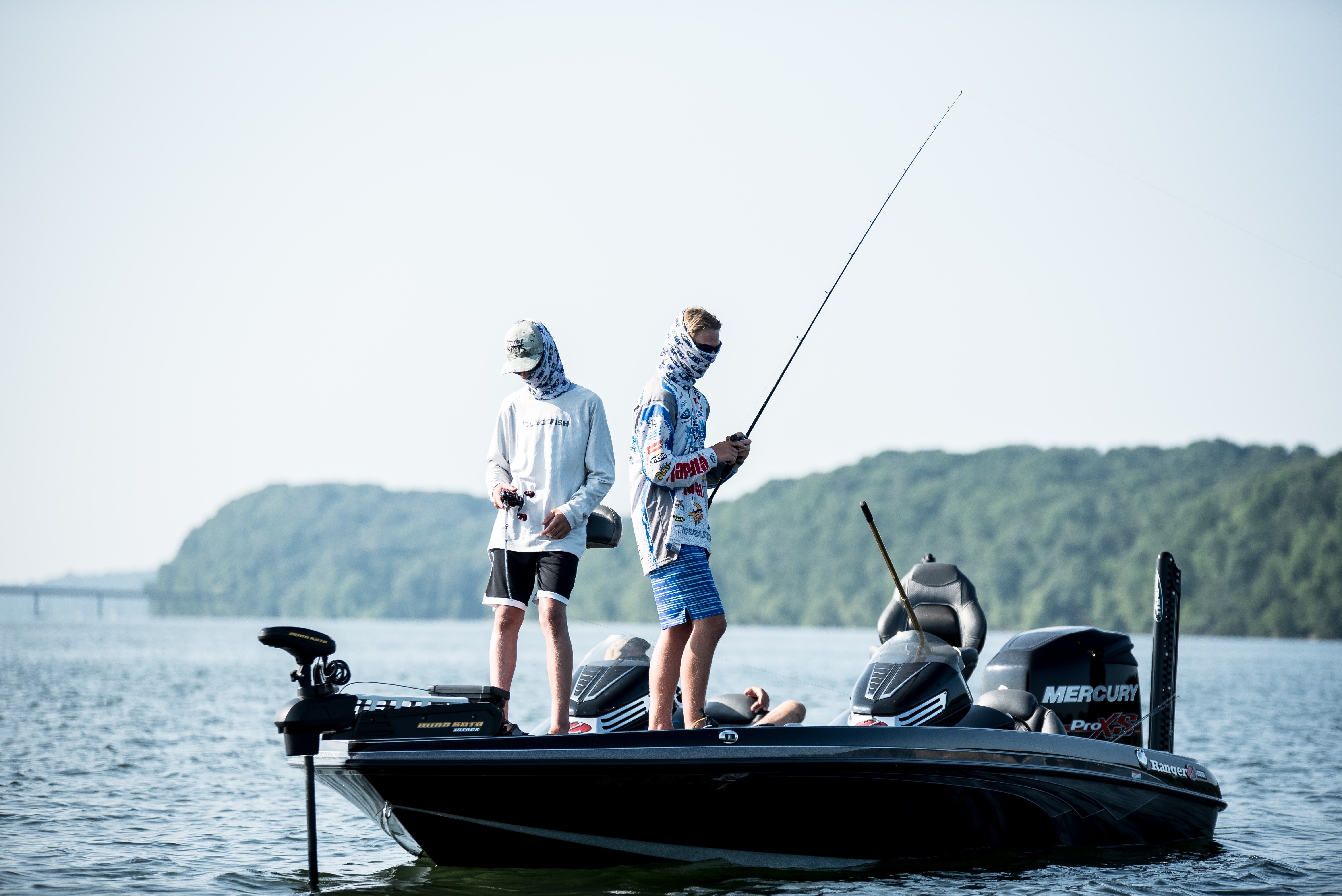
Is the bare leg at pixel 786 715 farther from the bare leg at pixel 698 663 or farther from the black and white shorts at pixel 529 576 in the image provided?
the black and white shorts at pixel 529 576

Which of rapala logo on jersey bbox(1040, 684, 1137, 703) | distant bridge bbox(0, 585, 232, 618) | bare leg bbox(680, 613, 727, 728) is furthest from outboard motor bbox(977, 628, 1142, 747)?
distant bridge bbox(0, 585, 232, 618)

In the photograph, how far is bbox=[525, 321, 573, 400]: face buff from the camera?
5.77m

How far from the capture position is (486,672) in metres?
34.3

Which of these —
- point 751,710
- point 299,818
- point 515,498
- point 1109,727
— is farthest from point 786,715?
point 299,818

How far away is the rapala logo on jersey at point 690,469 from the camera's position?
17.8 feet

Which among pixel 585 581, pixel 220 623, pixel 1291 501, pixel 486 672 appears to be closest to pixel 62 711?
pixel 486 672

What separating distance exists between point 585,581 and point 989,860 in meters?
115

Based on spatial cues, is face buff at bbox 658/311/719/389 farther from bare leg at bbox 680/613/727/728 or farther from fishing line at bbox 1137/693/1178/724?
fishing line at bbox 1137/693/1178/724

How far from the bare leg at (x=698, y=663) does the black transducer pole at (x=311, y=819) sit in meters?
1.55

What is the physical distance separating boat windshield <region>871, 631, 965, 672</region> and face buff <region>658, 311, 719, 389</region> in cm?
183

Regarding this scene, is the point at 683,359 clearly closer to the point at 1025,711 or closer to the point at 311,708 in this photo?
the point at 311,708

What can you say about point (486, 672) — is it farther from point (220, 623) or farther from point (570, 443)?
point (220, 623)

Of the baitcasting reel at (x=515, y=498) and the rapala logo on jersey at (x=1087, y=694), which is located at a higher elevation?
the baitcasting reel at (x=515, y=498)

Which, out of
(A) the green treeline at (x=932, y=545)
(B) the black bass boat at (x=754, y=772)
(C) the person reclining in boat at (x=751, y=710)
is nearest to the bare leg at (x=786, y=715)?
(C) the person reclining in boat at (x=751, y=710)
